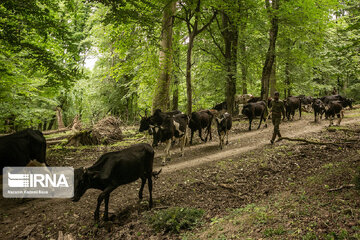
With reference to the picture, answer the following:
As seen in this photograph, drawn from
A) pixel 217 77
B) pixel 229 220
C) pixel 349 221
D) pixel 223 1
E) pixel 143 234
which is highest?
pixel 223 1

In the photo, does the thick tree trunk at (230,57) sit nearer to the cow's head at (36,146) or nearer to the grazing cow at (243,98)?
the grazing cow at (243,98)

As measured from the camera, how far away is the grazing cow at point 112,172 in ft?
16.9

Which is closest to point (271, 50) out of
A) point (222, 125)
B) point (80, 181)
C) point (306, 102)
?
point (306, 102)

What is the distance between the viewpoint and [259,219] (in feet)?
13.9

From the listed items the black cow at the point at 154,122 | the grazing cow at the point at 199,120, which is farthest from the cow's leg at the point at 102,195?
the grazing cow at the point at 199,120

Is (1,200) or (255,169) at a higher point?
(255,169)

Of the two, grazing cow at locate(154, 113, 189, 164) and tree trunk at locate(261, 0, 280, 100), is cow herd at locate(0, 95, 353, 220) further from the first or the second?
tree trunk at locate(261, 0, 280, 100)

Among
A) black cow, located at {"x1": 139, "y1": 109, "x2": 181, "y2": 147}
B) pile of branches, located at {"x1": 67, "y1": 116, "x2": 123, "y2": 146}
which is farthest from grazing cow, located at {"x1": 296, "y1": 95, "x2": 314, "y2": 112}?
pile of branches, located at {"x1": 67, "y1": 116, "x2": 123, "y2": 146}

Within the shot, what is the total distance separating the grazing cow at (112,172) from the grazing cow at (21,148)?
314 cm

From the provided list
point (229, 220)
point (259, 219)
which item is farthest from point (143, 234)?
point (259, 219)

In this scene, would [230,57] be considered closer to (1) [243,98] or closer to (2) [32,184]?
(1) [243,98]

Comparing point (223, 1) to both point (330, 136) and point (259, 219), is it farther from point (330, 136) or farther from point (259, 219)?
point (259, 219)

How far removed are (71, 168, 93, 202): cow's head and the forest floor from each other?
0.91 m

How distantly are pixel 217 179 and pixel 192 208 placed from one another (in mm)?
2184
